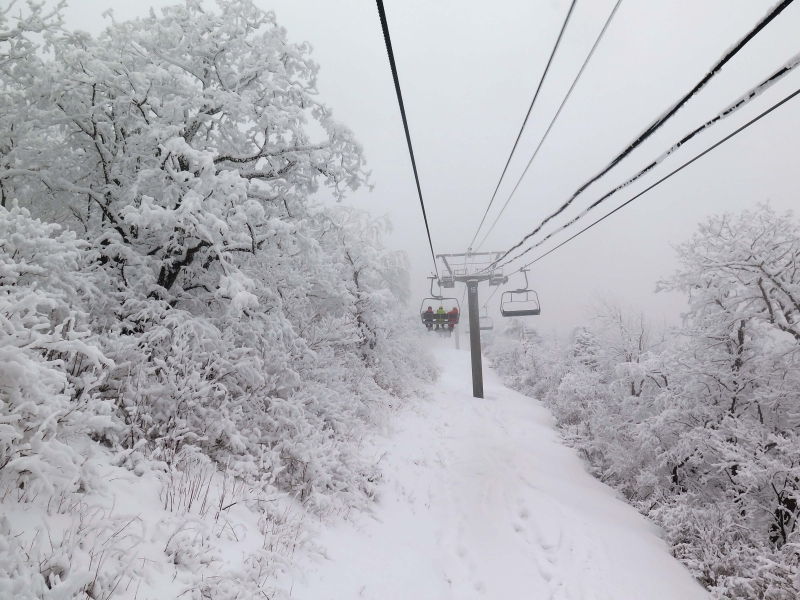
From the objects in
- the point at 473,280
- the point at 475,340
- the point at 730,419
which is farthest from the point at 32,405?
the point at 473,280

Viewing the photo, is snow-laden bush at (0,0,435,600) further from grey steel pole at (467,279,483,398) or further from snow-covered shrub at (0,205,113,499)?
grey steel pole at (467,279,483,398)

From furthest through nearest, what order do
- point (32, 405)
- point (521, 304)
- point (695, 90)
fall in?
point (521, 304) < point (695, 90) < point (32, 405)

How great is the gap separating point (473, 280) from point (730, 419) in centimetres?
1277

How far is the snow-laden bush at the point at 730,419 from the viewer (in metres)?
6.22

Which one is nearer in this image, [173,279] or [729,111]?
[729,111]

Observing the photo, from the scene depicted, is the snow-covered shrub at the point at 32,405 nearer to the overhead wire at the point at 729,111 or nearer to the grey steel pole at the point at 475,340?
the overhead wire at the point at 729,111

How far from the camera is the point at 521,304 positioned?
1755cm

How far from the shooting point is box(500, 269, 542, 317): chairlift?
1592cm

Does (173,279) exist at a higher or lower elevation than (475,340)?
higher

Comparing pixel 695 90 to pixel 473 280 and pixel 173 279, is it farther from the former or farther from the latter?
pixel 473 280

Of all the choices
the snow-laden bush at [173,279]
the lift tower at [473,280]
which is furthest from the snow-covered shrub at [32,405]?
the lift tower at [473,280]

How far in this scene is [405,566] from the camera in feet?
14.1

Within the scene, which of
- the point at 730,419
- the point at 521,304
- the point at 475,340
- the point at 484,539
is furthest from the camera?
the point at 475,340

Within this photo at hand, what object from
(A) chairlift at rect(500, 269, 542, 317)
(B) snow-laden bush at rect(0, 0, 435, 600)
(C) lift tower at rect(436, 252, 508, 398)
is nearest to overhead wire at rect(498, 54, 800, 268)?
(B) snow-laden bush at rect(0, 0, 435, 600)
